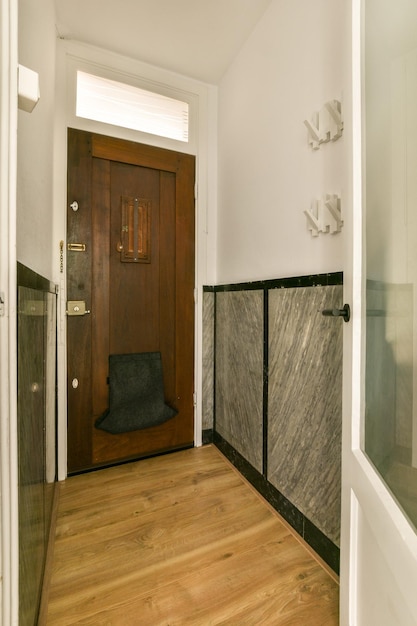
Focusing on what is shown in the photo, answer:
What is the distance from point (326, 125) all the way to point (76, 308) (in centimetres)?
160

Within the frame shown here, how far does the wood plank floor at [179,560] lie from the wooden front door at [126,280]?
336 mm

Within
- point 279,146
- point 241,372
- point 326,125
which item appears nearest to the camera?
point 326,125

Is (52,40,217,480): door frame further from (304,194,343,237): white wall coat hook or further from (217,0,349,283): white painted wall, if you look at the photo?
(304,194,343,237): white wall coat hook

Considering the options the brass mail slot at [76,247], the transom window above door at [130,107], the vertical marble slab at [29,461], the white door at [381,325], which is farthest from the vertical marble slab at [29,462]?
the transom window above door at [130,107]

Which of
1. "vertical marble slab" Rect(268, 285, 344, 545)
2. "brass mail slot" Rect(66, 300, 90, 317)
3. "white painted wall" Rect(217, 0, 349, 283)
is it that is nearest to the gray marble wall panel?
"white painted wall" Rect(217, 0, 349, 283)

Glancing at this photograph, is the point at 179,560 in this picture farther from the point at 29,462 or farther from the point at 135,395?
the point at 135,395

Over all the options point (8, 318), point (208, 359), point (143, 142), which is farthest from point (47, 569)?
point (143, 142)

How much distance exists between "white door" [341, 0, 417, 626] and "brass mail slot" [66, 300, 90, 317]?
1503 mm

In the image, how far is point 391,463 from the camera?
2.29ft

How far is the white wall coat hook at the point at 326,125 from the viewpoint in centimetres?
116

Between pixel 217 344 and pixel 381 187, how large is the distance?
60.4 inches

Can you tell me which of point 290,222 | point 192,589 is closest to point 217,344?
point 290,222

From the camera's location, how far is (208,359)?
218 centimetres

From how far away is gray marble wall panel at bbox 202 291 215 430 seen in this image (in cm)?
216
